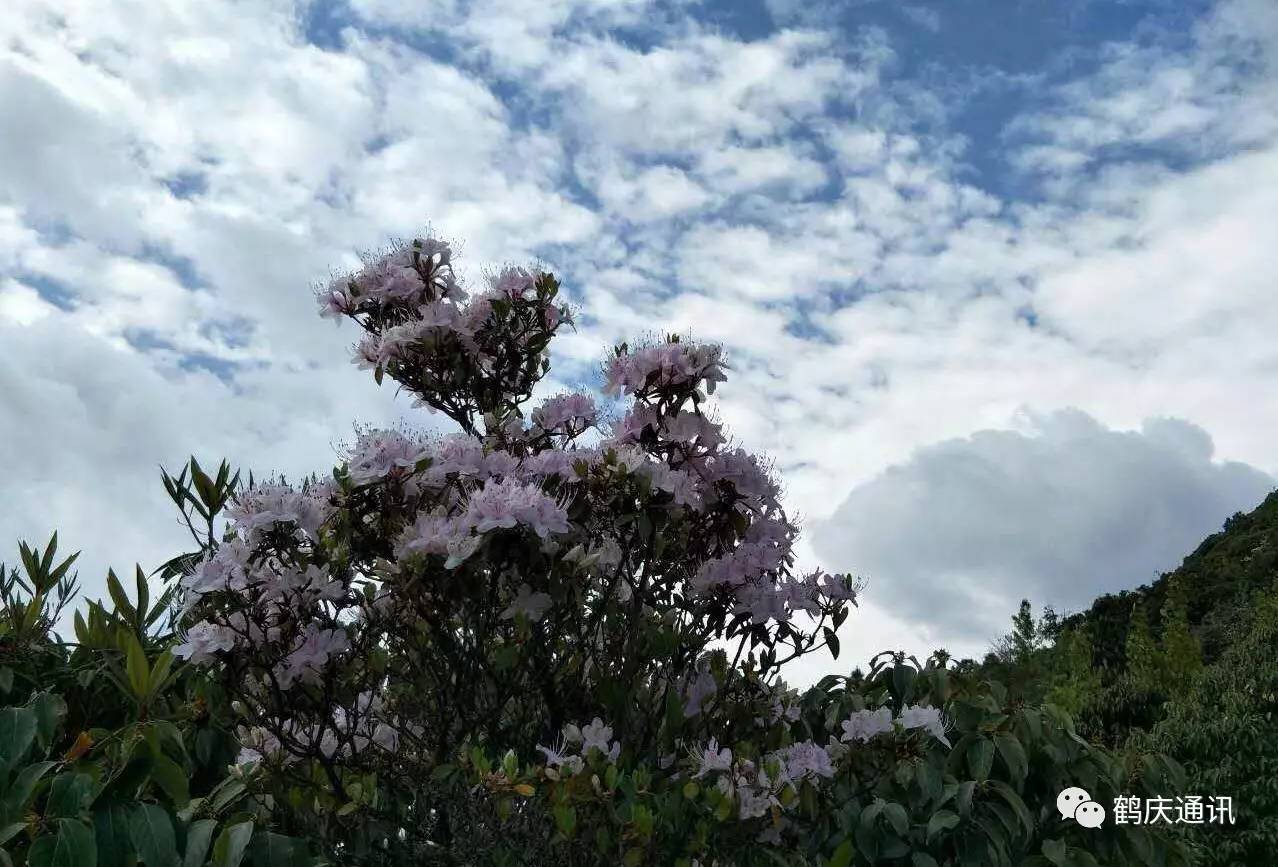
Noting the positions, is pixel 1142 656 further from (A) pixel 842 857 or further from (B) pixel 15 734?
(B) pixel 15 734

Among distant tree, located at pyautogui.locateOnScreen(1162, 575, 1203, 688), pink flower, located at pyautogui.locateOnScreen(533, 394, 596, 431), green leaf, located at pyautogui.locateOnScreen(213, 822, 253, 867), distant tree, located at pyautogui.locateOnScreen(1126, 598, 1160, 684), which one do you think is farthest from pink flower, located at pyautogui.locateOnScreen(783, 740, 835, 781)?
distant tree, located at pyautogui.locateOnScreen(1162, 575, 1203, 688)

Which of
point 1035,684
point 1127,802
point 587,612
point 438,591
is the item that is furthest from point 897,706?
point 1035,684

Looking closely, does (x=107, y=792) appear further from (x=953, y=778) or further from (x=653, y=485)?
(x=953, y=778)

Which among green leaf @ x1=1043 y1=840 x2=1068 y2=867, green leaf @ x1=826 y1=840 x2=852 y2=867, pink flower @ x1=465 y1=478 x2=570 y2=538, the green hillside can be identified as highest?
the green hillside

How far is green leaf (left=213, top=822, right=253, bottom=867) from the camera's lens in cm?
276

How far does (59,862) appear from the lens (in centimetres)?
248

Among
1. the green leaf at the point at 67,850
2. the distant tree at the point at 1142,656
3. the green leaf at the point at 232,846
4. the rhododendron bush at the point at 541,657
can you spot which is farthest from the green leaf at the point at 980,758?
the distant tree at the point at 1142,656

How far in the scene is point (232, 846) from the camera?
109 inches

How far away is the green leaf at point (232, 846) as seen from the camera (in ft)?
9.05

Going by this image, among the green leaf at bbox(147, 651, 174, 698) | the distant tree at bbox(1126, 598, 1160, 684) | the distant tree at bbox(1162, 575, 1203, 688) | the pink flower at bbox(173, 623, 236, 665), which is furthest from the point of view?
the distant tree at bbox(1126, 598, 1160, 684)

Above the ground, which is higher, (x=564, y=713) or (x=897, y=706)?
(x=897, y=706)

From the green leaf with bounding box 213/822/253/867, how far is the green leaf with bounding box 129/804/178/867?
113 millimetres

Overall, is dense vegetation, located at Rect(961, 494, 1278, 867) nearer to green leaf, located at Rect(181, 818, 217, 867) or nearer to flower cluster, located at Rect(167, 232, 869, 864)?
flower cluster, located at Rect(167, 232, 869, 864)

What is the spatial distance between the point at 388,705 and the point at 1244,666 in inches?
363
